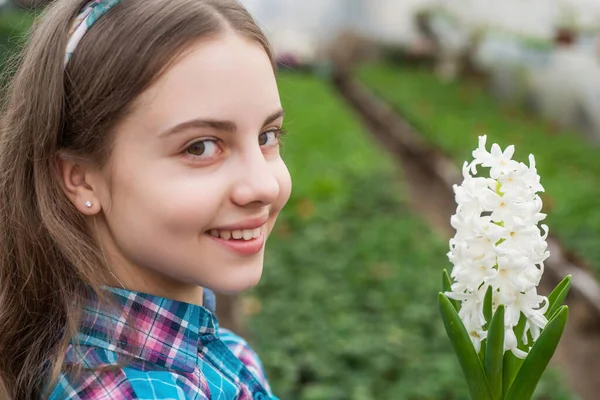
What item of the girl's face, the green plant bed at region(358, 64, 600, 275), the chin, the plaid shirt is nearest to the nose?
the girl's face

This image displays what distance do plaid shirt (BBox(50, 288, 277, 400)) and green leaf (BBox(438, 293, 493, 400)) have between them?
32 centimetres

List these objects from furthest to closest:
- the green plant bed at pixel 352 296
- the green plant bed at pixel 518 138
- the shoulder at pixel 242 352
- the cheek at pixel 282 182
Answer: the green plant bed at pixel 518 138
the green plant bed at pixel 352 296
the shoulder at pixel 242 352
the cheek at pixel 282 182

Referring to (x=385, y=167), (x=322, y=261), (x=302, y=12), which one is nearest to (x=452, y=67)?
(x=302, y=12)

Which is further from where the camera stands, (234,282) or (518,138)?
(518,138)

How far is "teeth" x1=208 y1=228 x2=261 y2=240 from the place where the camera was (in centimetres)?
105

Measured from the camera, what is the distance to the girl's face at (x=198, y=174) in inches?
39.8

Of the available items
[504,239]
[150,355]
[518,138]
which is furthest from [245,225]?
[518,138]

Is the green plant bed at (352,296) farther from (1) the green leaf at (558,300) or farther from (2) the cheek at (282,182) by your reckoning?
(1) the green leaf at (558,300)

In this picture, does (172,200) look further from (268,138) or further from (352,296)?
(352,296)

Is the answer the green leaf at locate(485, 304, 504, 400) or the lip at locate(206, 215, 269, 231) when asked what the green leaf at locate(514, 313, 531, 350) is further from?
the lip at locate(206, 215, 269, 231)

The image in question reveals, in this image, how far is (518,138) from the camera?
24.3 ft

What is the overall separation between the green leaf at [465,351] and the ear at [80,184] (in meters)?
0.49

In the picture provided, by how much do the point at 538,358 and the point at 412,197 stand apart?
5.69m

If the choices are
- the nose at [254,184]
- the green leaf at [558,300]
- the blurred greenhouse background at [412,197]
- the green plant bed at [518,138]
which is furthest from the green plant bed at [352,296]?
the green plant bed at [518,138]
